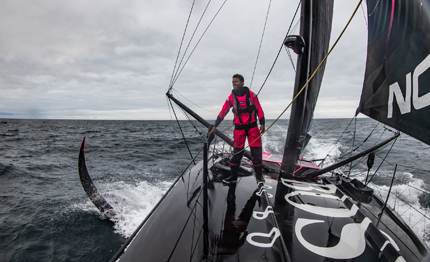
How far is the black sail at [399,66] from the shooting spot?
100 cm

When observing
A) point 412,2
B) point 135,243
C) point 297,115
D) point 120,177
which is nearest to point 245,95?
point 297,115

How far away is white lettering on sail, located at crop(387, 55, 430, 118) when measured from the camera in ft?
3.25

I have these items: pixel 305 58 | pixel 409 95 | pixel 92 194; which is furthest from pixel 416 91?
pixel 92 194

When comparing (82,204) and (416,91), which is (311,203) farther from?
(82,204)

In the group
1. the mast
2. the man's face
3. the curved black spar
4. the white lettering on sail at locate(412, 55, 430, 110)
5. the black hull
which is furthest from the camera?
the curved black spar

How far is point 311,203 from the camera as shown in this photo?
2.81 metres

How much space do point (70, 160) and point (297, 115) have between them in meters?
12.8

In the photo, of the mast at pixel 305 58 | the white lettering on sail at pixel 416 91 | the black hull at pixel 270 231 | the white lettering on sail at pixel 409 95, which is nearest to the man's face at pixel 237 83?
the mast at pixel 305 58

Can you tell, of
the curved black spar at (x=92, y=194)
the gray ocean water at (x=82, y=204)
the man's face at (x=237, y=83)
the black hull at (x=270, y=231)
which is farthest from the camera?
the curved black spar at (x=92, y=194)

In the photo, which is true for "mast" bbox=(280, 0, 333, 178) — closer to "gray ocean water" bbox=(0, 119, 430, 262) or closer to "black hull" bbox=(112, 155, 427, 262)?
"black hull" bbox=(112, 155, 427, 262)

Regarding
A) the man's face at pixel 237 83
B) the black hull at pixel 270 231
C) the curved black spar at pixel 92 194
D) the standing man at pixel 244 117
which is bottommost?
the curved black spar at pixel 92 194

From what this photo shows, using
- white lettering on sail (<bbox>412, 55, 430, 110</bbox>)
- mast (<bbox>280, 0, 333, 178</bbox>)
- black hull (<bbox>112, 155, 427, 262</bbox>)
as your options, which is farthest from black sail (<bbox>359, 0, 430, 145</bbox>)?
mast (<bbox>280, 0, 333, 178</bbox>)

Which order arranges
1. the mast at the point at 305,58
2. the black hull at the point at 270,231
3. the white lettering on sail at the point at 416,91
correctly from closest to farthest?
the white lettering on sail at the point at 416,91, the black hull at the point at 270,231, the mast at the point at 305,58

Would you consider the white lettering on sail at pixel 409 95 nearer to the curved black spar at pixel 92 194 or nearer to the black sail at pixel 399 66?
the black sail at pixel 399 66
